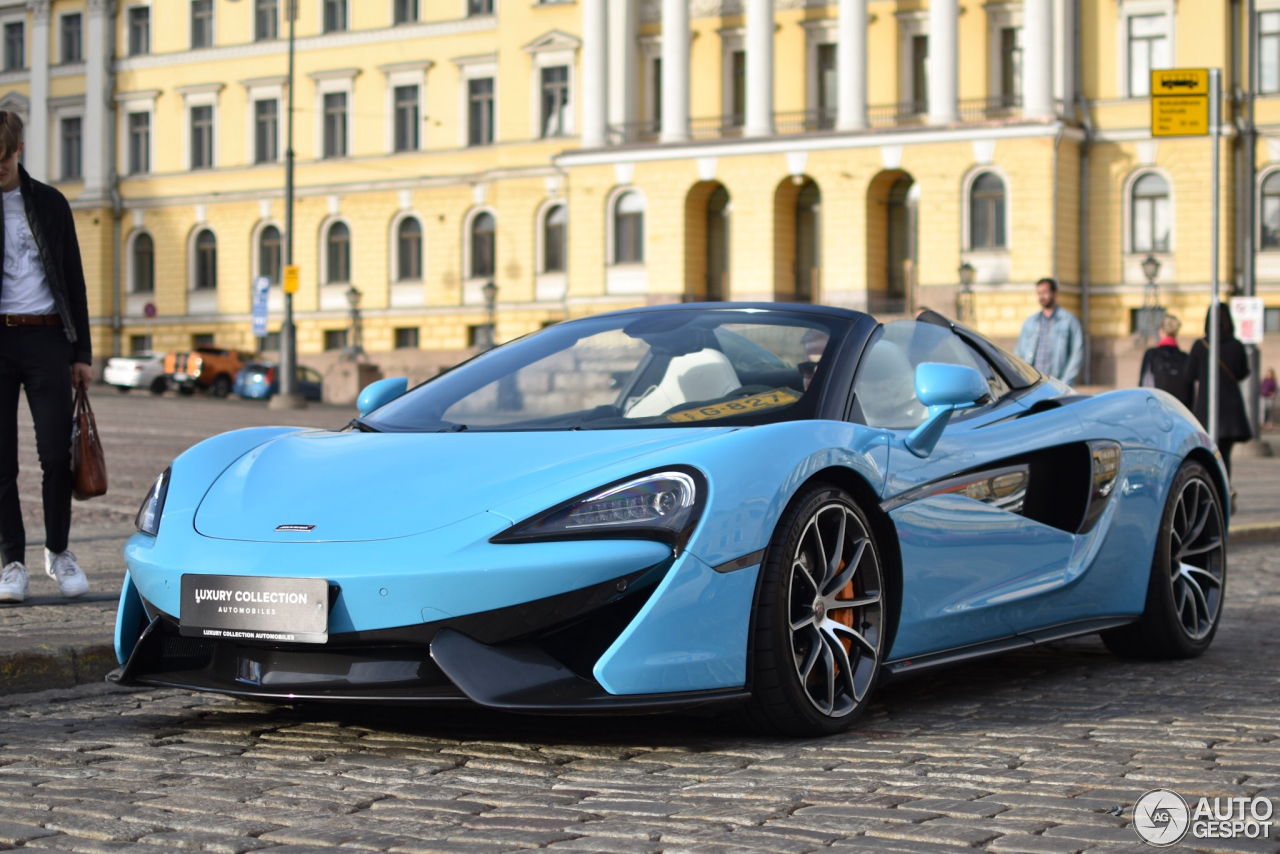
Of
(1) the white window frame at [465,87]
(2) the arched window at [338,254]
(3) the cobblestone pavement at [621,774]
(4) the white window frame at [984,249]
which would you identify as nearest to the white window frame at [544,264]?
(1) the white window frame at [465,87]

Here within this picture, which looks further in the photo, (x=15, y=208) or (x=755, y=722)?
(x=15, y=208)

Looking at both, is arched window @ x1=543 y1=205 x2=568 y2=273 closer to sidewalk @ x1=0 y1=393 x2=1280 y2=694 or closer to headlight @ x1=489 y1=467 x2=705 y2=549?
sidewalk @ x1=0 y1=393 x2=1280 y2=694

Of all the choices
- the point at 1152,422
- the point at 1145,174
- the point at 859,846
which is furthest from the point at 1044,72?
the point at 859,846

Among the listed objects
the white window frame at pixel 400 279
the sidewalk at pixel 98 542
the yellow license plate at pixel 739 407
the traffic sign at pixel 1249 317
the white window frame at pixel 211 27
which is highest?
the white window frame at pixel 211 27

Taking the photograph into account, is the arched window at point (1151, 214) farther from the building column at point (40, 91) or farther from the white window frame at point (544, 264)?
the building column at point (40, 91)

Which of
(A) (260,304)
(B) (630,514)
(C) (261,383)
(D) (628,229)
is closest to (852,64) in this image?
(D) (628,229)

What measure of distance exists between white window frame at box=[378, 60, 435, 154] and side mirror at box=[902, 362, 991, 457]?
54083 millimetres

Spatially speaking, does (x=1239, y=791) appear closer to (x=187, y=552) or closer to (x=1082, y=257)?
(x=187, y=552)

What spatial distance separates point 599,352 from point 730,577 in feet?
5.37

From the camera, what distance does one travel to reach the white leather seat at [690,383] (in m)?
5.41

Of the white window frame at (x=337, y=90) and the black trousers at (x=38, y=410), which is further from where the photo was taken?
the white window frame at (x=337, y=90)

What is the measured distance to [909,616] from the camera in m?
5.16

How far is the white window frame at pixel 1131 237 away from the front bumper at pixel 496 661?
1811 inches

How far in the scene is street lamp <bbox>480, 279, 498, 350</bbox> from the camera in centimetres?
5400
